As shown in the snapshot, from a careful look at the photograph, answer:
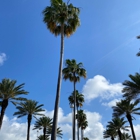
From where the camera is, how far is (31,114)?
1604 inches

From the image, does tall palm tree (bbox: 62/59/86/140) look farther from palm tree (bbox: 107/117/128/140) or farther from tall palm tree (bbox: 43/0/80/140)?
palm tree (bbox: 107/117/128/140)

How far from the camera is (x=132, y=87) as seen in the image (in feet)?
84.4

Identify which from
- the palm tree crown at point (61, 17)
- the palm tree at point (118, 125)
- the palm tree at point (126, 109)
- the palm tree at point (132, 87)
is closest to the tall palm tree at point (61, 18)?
the palm tree crown at point (61, 17)

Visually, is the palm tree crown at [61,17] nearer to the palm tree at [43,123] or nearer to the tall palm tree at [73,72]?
the tall palm tree at [73,72]

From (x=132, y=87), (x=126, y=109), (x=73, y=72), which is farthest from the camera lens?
(x=126, y=109)

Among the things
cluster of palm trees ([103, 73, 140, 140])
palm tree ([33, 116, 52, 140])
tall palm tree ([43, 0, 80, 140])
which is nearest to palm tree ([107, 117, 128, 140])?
cluster of palm trees ([103, 73, 140, 140])

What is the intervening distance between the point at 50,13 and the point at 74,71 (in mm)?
15592

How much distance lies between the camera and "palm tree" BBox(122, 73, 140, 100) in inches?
994

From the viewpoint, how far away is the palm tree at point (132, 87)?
2525cm

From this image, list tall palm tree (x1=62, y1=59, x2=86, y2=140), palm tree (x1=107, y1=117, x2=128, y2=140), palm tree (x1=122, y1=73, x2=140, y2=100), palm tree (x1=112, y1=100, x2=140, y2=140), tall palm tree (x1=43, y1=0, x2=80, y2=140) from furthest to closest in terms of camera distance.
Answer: palm tree (x1=107, y1=117, x2=128, y2=140)
palm tree (x1=112, y1=100, x2=140, y2=140)
tall palm tree (x1=62, y1=59, x2=86, y2=140)
palm tree (x1=122, y1=73, x2=140, y2=100)
tall palm tree (x1=43, y1=0, x2=80, y2=140)

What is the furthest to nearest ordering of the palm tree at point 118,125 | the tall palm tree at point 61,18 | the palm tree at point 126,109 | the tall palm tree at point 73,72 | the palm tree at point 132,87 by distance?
→ the palm tree at point 118,125 → the palm tree at point 126,109 → the tall palm tree at point 73,72 → the palm tree at point 132,87 → the tall palm tree at point 61,18

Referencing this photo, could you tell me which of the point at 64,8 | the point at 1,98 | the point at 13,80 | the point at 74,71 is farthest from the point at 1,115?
the point at 64,8

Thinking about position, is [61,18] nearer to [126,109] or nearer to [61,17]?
[61,17]

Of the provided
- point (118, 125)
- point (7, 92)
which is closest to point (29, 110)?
point (7, 92)
